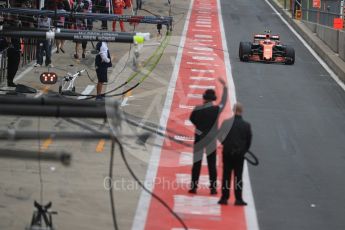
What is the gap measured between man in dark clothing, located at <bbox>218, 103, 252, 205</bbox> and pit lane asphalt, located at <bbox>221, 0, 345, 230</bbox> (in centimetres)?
63

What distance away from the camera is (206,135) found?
14.3 meters

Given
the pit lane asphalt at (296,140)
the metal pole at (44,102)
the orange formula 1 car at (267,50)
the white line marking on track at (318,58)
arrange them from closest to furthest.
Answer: the metal pole at (44,102)
the pit lane asphalt at (296,140)
the white line marking on track at (318,58)
the orange formula 1 car at (267,50)

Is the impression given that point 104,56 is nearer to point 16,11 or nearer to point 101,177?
point 16,11

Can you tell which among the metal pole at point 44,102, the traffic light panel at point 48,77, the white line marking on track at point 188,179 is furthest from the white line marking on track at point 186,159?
the metal pole at point 44,102

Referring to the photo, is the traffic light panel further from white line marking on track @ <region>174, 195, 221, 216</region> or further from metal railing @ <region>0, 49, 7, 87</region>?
white line marking on track @ <region>174, 195, 221, 216</region>

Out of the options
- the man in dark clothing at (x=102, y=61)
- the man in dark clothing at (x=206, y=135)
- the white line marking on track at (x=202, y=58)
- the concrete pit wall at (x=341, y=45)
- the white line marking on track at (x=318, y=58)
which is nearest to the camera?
the man in dark clothing at (x=206, y=135)

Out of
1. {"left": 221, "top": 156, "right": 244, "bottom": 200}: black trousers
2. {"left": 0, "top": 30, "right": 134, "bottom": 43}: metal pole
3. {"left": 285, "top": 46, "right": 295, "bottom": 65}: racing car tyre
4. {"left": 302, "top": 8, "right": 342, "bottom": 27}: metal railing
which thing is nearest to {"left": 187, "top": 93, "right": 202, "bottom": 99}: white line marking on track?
{"left": 285, "top": 46, "right": 295, "bottom": 65}: racing car tyre

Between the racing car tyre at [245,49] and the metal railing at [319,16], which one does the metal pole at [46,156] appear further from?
the metal railing at [319,16]

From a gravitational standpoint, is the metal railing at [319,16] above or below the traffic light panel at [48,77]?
above

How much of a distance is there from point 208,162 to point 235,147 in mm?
1245

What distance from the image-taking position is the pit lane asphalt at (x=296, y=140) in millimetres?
14336

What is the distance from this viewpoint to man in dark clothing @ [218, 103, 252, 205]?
13.2m

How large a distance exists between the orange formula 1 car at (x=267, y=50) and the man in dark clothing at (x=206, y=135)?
14996 mm

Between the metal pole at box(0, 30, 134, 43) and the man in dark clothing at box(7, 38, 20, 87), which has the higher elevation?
the metal pole at box(0, 30, 134, 43)
